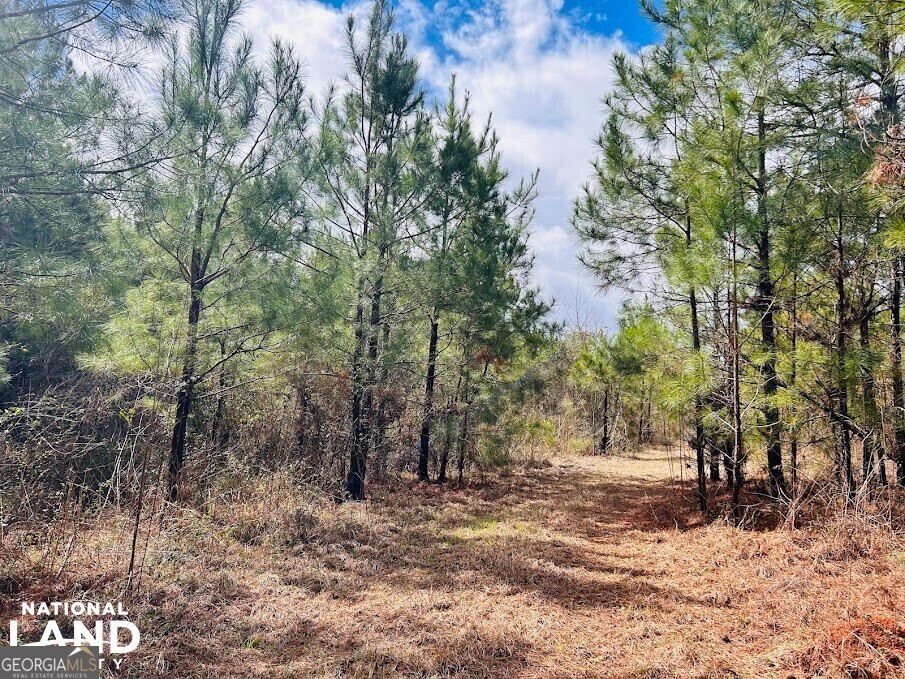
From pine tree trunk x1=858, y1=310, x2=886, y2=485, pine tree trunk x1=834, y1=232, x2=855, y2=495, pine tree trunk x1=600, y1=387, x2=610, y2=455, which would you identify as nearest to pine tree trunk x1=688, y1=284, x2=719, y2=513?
pine tree trunk x1=834, y1=232, x2=855, y2=495

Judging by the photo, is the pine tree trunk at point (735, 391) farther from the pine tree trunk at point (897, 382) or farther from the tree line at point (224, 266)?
the tree line at point (224, 266)

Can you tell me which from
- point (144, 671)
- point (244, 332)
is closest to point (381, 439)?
point (244, 332)

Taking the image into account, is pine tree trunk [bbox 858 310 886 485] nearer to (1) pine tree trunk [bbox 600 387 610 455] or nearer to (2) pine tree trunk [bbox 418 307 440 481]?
(2) pine tree trunk [bbox 418 307 440 481]

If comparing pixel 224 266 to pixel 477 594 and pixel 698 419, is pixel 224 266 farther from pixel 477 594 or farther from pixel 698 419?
pixel 698 419

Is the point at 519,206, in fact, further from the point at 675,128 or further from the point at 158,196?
the point at 158,196

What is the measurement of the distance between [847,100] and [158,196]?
7.78 meters

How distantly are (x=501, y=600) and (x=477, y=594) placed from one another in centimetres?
25

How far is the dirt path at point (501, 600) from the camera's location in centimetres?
293

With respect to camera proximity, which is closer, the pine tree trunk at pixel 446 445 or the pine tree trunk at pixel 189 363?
the pine tree trunk at pixel 189 363

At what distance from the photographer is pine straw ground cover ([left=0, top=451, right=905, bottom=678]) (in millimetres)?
2877

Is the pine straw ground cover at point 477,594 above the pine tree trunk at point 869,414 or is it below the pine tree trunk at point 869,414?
below

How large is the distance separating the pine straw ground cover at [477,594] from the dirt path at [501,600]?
0.02 meters

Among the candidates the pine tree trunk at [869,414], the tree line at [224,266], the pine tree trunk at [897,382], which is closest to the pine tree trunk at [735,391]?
the pine tree trunk at [869,414]

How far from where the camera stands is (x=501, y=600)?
156 inches
